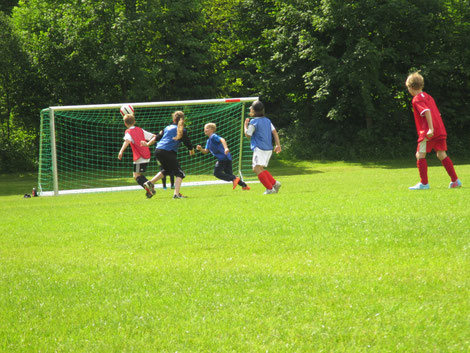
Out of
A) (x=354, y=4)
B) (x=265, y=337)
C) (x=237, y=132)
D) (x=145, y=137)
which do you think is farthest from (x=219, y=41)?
(x=265, y=337)

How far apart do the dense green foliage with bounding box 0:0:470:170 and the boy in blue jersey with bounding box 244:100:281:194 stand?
1619cm

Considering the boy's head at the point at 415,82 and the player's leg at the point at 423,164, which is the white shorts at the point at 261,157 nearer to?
the player's leg at the point at 423,164

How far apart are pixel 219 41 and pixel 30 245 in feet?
106

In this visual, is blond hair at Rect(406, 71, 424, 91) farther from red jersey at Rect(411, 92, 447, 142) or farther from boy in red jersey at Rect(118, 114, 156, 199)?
boy in red jersey at Rect(118, 114, 156, 199)

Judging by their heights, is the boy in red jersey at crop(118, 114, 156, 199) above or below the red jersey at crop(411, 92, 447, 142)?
below

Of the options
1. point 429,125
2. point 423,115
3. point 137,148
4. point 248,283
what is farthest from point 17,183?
point 248,283

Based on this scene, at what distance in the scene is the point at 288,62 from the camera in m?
30.8

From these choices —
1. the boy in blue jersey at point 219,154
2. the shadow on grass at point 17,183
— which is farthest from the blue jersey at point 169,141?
the shadow on grass at point 17,183

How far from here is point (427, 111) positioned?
10.1m


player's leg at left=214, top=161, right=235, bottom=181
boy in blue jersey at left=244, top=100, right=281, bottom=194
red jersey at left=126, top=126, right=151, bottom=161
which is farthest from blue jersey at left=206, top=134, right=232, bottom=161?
boy in blue jersey at left=244, top=100, right=281, bottom=194

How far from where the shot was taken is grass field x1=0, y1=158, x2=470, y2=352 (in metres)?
3.38

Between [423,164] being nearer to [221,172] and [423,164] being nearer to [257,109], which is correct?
[257,109]

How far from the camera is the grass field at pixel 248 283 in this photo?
3385mm

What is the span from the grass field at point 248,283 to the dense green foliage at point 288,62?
2056cm
